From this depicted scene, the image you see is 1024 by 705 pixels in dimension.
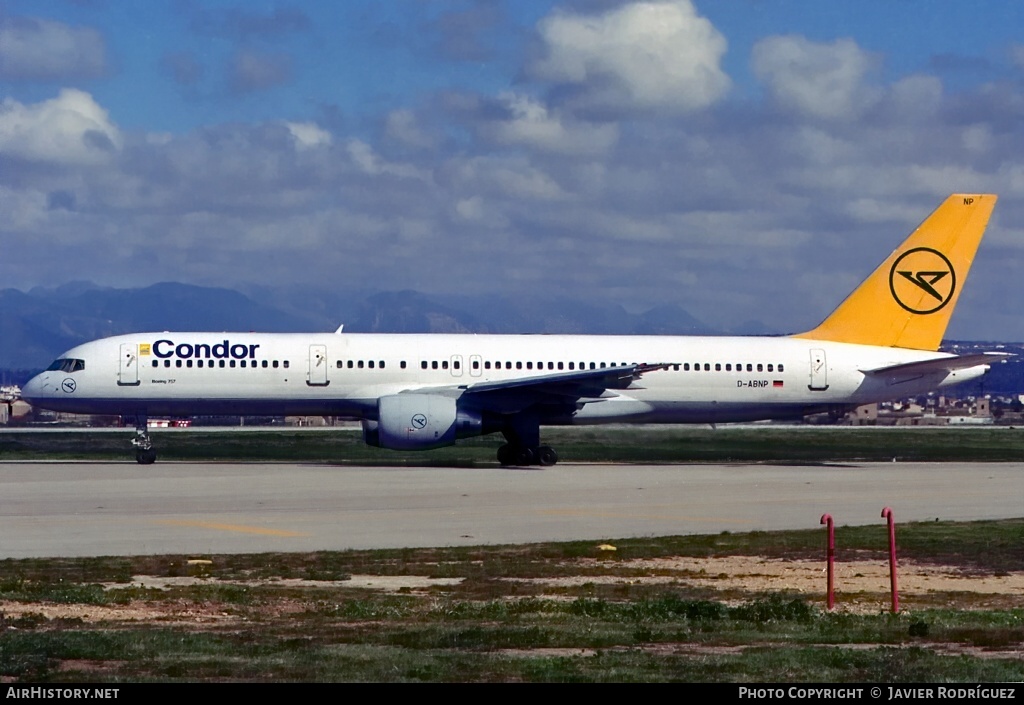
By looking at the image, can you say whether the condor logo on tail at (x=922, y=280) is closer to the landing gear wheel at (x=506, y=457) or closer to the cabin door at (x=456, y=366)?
the landing gear wheel at (x=506, y=457)

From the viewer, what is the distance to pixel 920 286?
1702 inches

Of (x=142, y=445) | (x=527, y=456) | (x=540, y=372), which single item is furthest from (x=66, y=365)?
(x=540, y=372)

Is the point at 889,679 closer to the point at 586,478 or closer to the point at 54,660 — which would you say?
the point at 54,660

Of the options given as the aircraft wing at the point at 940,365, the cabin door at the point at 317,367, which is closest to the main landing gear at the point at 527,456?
the cabin door at the point at 317,367

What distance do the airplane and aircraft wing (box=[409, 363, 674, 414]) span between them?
52mm

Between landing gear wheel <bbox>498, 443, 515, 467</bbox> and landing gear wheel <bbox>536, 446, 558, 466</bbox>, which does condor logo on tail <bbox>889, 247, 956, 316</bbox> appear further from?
landing gear wheel <bbox>498, 443, 515, 467</bbox>

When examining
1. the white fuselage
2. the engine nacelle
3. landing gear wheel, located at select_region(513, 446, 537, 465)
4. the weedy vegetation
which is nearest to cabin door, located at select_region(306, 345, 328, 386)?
the white fuselage

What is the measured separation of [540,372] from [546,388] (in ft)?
6.32

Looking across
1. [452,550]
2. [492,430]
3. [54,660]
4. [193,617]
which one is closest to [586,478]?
[492,430]

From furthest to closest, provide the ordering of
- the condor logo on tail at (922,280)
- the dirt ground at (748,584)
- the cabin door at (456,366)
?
the condor logo on tail at (922,280) → the cabin door at (456,366) → the dirt ground at (748,584)

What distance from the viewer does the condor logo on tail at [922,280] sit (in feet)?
142

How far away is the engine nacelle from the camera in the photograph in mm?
37875

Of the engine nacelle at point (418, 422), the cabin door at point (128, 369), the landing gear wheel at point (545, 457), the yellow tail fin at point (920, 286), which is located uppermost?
the yellow tail fin at point (920, 286)

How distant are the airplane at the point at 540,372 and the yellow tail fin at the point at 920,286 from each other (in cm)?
4
